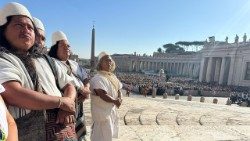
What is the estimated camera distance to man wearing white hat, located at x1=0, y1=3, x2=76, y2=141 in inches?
74.7

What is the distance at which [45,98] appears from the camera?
1977 mm

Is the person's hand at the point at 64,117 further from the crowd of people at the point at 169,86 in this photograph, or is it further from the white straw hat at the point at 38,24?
the crowd of people at the point at 169,86

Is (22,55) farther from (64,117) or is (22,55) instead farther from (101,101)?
(101,101)

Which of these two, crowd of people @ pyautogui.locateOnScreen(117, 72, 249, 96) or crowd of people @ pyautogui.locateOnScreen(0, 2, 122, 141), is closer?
crowd of people @ pyautogui.locateOnScreen(0, 2, 122, 141)

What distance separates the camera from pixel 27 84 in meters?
2.01

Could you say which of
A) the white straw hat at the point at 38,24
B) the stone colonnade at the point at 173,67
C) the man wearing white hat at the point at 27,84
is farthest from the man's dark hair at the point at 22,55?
the stone colonnade at the point at 173,67

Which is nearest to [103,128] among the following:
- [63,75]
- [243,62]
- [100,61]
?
[100,61]

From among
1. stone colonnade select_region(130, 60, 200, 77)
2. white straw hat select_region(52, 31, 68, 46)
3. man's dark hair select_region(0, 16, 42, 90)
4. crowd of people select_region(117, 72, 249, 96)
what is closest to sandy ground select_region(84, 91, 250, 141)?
white straw hat select_region(52, 31, 68, 46)

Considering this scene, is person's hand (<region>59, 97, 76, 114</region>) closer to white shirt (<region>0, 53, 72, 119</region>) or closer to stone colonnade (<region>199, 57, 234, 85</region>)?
white shirt (<region>0, 53, 72, 119</region>)

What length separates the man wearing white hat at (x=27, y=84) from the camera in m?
1.90

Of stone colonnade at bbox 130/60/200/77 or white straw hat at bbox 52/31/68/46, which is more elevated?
white straw hat at bbox 52/31/68/46

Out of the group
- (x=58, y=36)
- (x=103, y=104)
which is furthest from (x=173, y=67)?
(x=58, y=36)

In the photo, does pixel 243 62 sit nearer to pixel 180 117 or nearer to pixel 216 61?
pixel 216 61

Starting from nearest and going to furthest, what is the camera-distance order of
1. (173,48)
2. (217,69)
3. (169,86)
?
(169,86)
(217,69)
(173,48)
